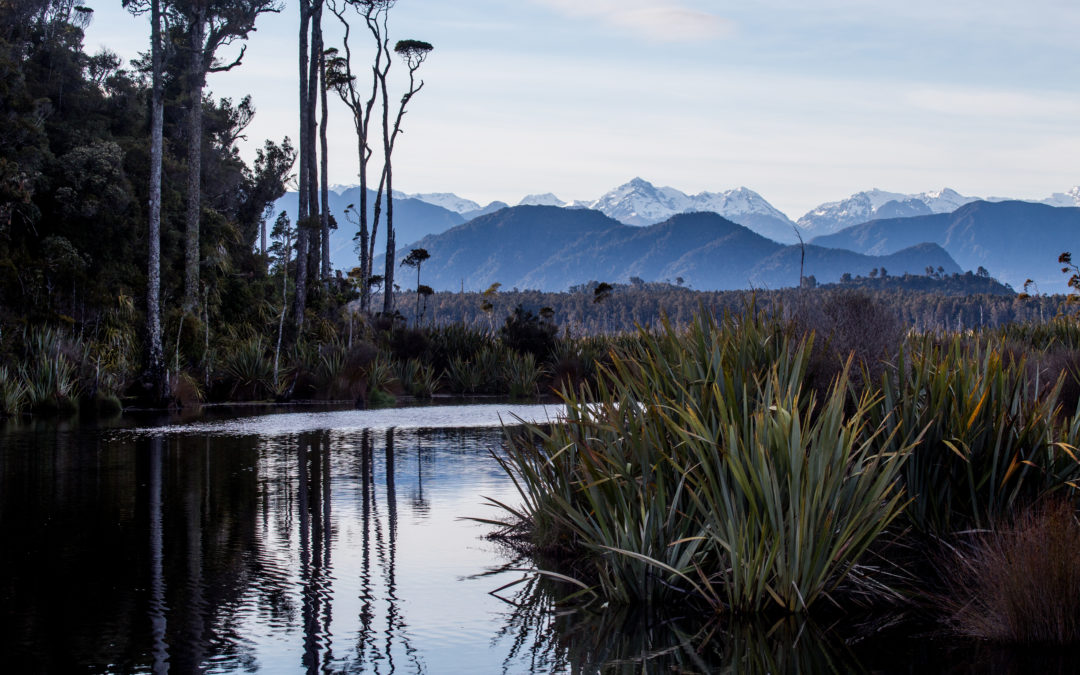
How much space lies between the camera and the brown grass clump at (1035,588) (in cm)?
544

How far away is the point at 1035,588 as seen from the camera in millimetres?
5492

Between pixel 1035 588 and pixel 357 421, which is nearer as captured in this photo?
pixel 1035 588

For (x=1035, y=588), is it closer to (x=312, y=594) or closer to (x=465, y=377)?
(x=312, y=594)

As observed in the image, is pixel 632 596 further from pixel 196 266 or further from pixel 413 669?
pixel 196 266

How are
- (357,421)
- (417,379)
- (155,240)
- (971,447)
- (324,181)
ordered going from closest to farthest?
(971,447), (357,421), (155,240), (417,379), (324,181)

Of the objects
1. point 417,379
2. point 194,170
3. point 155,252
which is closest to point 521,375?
point 417,379

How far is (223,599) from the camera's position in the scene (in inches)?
256

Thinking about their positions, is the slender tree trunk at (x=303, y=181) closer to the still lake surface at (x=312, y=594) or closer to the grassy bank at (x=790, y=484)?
the still lake surface at (x=312, y=594)

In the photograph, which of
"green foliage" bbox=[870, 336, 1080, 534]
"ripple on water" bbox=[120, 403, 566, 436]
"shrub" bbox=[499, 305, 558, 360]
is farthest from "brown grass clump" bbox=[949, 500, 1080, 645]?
"shrub" bbox=[499, 305, 558, 360]

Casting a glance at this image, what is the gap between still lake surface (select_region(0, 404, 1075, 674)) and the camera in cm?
533

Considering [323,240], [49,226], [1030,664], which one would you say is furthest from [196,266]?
[1030,664]

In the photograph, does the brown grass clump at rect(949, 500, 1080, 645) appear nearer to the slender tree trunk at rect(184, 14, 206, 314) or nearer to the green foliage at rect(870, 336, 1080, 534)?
the green foliage at rect(870, 336, 1080, 534)

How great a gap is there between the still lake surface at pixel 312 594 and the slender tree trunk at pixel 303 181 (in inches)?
796

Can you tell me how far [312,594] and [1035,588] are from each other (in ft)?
13.6
